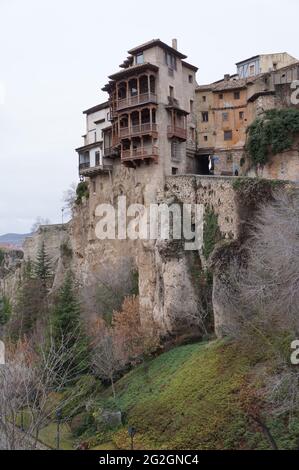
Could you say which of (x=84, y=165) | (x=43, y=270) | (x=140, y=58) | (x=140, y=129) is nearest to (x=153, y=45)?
(x=140, y=58)

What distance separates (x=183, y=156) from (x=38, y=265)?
22976 millimetres

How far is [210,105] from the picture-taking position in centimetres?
4850

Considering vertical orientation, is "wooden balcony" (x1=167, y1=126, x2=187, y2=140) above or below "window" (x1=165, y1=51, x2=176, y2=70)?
below

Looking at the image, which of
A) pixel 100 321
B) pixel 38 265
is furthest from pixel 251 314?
pixel 38 265

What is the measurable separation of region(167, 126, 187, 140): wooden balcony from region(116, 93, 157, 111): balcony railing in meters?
2.48

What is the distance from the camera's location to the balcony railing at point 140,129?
3953 centimetres

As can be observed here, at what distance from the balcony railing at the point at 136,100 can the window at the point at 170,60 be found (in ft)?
12.0

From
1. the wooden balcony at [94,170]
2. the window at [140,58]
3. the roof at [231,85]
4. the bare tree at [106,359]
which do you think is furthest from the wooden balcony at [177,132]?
the bare tree at [106,359]

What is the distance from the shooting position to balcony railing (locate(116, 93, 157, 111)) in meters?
39.8

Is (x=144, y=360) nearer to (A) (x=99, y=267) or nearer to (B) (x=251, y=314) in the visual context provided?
(B) (x=251, y=314)

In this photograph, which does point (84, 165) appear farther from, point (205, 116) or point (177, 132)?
point (177, 132)

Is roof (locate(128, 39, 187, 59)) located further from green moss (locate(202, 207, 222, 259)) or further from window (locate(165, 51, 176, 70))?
green moss (locate(202, 207, 222, 259))

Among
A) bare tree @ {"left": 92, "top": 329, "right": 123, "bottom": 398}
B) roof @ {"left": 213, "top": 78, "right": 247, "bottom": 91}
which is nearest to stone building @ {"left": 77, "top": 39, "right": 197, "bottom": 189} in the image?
roof @ {"left": 213, "top": 78, "right": 247, "bottom": 91}

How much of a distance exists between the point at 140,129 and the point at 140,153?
180cm
